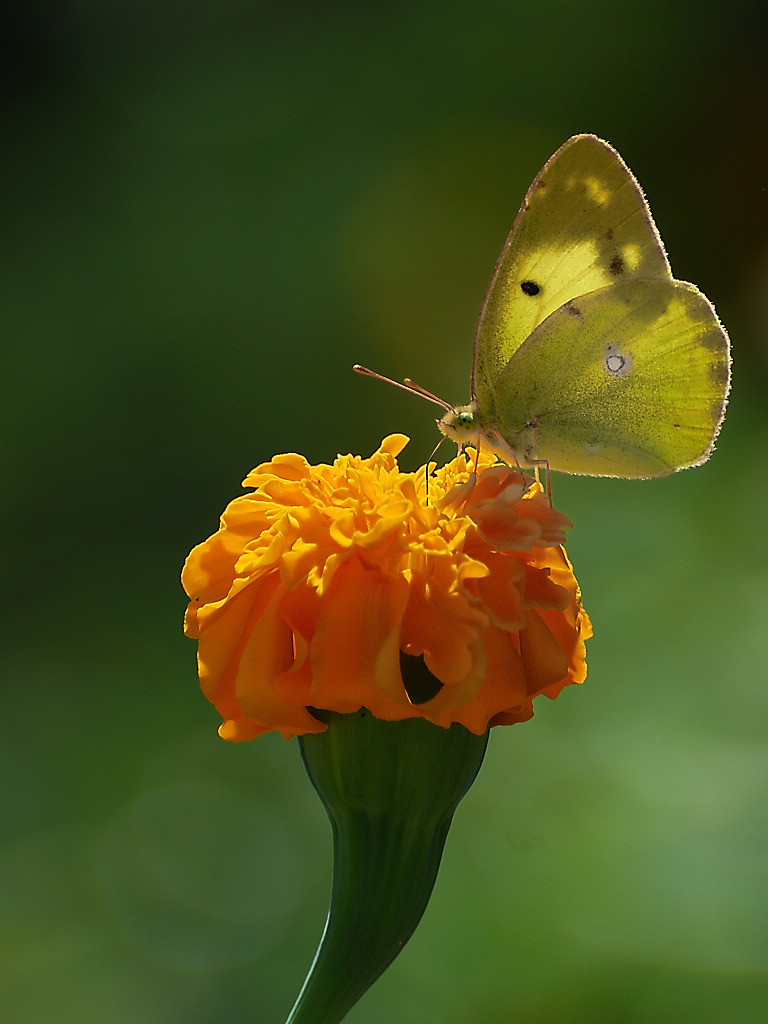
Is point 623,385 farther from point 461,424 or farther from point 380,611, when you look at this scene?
point 380,611

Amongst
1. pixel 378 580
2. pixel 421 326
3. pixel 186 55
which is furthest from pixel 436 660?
pixel 186 55

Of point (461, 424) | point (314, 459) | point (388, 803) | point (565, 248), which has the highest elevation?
point (314, 459)

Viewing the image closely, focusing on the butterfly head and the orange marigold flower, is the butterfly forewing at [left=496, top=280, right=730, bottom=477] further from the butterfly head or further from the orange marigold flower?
the orange marigold flower

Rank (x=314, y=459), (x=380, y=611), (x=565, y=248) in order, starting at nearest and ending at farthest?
(x=380, y=611) → (x=565, y=248) → (x=314, y=459)

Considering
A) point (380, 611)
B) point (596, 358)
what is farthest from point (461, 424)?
point (380, 611)

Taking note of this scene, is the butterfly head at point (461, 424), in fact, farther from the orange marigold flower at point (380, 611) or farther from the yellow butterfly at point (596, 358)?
the orange marigold flower at point (380, 611)

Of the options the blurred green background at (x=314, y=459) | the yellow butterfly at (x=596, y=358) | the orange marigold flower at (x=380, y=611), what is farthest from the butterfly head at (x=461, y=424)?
the blurred green background at (x=314, y=459)

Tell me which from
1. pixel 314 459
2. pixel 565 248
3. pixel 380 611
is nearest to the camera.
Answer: pixel 380 611

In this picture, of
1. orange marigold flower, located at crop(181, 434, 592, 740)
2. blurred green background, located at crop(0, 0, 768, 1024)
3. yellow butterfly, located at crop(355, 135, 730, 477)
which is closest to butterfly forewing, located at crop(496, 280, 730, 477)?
yellow butterfly, located at crop(355, 135, 730, 477)
